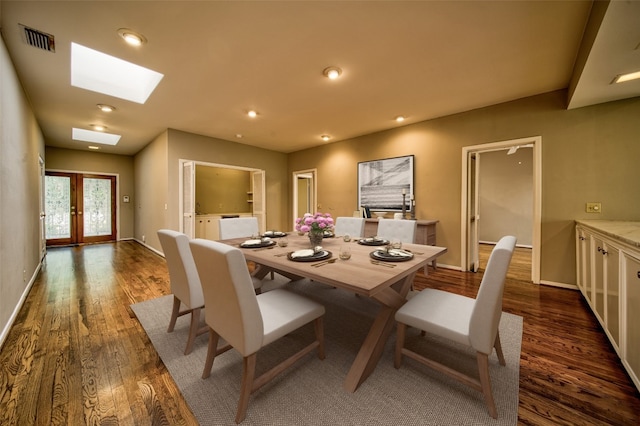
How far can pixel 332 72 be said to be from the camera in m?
2.58

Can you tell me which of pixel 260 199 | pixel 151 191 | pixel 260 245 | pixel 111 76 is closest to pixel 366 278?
pixel 260 245

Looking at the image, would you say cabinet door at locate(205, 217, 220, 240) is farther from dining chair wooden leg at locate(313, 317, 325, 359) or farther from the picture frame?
dining chair wooden leg at locate(313, 317, 325, 359)

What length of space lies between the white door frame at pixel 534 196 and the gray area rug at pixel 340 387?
5.64 ft

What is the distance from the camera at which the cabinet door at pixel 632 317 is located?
134 centimetres

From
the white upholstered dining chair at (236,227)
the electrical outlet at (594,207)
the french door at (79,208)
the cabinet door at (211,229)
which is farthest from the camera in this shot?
the french door at (79,208)

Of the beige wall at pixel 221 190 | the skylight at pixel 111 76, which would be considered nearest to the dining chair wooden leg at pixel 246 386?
the skylight at pixel 111 76

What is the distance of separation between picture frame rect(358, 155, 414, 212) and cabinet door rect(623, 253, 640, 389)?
116 inches

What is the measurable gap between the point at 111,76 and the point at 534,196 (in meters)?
5.87

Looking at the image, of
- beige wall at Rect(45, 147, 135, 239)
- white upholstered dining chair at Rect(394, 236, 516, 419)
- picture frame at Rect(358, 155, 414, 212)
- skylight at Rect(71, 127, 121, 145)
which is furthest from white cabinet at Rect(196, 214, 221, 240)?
white upholstered dining chair at Rect(394, 236, 516, 419)

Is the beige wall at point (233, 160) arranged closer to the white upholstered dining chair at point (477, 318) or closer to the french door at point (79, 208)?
the french door at point (79, 208)

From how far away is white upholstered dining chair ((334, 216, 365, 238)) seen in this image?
3193 millimetres

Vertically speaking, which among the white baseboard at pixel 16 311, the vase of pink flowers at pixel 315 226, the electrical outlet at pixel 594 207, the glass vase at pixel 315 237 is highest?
the electrical outlet at pixel 594 207

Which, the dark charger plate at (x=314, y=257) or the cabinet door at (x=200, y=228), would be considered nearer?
the dark charger plate at (x=314, y=257)

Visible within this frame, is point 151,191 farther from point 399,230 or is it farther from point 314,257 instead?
point 399,230
